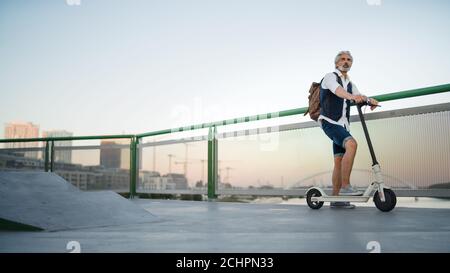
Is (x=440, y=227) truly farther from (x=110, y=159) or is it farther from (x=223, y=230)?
(x=110, y=159)

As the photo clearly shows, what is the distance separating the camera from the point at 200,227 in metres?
2.84

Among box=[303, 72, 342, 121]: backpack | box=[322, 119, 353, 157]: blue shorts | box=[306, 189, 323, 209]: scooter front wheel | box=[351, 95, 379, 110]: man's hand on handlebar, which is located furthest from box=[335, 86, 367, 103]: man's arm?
box=[306, 189, 323, 209]: scooter front wheel

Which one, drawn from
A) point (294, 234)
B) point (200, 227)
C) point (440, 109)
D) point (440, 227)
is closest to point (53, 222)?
point (200, 227)

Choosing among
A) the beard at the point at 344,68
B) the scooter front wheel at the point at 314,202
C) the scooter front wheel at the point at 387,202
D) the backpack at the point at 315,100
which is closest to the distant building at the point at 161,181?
the scooter front wheel at the point at 314,202

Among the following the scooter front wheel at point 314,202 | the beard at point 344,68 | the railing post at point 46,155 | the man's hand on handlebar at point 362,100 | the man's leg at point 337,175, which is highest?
the beard at point 344,68

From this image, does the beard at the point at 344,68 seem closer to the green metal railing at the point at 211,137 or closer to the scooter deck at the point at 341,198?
the green metal railing at the point at 211,137

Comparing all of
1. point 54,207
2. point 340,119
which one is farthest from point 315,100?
point 54,207

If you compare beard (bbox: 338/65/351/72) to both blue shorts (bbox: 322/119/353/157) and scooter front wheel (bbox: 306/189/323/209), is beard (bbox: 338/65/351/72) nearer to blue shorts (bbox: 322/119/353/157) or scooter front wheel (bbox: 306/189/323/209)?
blue shorts (bbox: 322/119/353/157)

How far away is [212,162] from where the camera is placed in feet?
22.8

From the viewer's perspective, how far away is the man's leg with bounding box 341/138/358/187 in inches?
170

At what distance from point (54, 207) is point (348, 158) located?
289cm

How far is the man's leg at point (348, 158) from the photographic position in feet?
14.2

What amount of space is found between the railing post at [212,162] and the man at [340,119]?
2.53 metres
